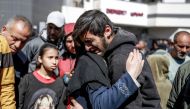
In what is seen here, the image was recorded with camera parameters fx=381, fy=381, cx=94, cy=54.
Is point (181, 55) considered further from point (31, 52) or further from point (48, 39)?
point (31, 52)

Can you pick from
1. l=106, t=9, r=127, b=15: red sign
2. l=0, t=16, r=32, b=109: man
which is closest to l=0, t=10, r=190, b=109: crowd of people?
l=0, t=16, r=32, b=109: man

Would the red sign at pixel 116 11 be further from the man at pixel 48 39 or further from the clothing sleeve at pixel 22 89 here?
the clothing sleeve at pixel 22 89

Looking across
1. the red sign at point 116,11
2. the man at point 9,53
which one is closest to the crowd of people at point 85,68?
the man at point 9,53

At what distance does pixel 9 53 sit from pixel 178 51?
2.51m

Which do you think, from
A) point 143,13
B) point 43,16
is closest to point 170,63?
point 43,16

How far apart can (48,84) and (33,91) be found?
7.1 inches

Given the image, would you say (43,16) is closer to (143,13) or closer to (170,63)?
(170,63)

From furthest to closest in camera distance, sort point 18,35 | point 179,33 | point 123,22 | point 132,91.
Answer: point 123,22, point 179,33, point 18,35, point 132,91

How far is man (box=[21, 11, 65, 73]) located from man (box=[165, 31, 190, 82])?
152 centimetres

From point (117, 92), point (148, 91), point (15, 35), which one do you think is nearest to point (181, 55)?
point (15, 35)

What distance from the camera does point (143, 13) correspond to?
24672 mm

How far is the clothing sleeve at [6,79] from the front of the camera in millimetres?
3098

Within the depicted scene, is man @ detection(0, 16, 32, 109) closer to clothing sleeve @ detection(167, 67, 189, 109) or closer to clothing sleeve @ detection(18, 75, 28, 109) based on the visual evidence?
clothing sleeve @ detection(18, 75, 28, 109)

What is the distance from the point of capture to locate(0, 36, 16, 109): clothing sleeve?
10.2 ft
